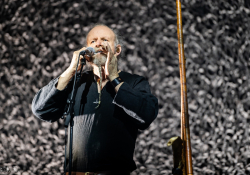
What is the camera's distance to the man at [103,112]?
991 millimetres

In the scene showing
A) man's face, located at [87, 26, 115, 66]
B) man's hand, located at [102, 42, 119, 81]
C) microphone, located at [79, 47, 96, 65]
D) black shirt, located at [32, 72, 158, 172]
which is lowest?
black shirt, located at [32, 72, 158, 172]

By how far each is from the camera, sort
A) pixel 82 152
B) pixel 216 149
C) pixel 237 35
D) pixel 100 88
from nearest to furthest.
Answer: pixel 82 152
pixel 100 88
pixel 216 149
pixel 237 35

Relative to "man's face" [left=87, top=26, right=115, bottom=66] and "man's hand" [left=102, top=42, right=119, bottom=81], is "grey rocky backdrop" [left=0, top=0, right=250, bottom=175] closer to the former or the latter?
"man's face" [left=87, top=26, right=115, bottom=66]

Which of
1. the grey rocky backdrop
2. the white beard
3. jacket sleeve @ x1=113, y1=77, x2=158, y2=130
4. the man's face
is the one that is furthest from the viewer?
the grey rocky backdrop

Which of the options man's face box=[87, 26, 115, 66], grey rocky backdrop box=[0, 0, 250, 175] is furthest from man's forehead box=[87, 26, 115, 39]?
grey rocky backdrop box=[0, 0, 250, 175]

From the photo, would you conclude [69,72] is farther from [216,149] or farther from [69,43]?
[216,149]

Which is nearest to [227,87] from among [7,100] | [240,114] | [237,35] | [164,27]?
[240,114]

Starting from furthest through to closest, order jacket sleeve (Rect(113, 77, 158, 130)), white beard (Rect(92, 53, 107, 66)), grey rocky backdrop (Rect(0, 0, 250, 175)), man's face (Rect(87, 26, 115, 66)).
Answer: grey rocky backdrop (Rect(0, 0, 250, 175)) < man's face (Rect(87, 26, 115, 66)) < white beard (Rect(92, 53, 107, 66)) < jacket sleeve (Rect(113, 77, 158, 130))

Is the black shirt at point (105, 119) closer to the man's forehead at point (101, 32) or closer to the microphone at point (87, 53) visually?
the microphone at point (87, 53)

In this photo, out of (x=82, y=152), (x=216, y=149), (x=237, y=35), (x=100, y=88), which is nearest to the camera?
(x=82, y=152)

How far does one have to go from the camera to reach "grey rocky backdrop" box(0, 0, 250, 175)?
7.08 feet

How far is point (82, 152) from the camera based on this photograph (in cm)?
101

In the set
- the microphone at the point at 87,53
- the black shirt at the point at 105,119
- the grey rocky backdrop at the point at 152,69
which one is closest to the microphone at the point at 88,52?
the microphone at the point at 87,53

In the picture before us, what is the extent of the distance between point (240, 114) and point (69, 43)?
1575 mm
